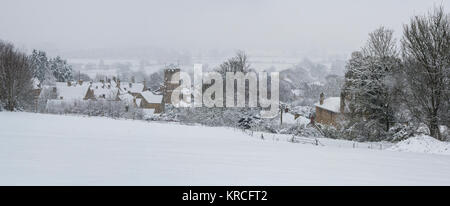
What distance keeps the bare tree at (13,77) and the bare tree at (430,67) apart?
85.3ft

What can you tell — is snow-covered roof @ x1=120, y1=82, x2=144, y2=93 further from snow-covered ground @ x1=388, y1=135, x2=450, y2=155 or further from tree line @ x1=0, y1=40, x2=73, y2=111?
snow-covered ground @ x1=388, y1=135, x2=450, y2=155

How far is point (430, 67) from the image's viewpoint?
16.2 m

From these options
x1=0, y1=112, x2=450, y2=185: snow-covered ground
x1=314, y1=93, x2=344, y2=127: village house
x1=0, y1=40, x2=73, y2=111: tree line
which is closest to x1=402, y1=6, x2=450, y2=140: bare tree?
x1=0, y1=112, x2=450, y2=185: snow-covered ground

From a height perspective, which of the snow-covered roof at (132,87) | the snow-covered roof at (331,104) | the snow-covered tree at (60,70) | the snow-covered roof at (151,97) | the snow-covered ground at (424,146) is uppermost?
the snow-covered tree at (60,70)

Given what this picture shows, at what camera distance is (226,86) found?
35.8m

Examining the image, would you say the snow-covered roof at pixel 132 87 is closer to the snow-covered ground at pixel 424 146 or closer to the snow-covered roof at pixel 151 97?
the snow-covered roof at pixel 151 97

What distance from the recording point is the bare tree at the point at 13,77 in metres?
25.5

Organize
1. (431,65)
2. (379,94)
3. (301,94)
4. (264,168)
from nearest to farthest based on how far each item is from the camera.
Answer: (264,168) → (431,65) → (379,94) → (301,94)

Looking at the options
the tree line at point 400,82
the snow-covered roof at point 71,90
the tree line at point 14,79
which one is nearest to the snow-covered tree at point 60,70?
the snow-covered roof at point 71,90

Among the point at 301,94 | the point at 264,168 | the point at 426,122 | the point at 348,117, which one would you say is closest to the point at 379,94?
the point at 348,117

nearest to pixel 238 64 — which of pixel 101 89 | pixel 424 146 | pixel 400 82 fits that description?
pixel 400 82

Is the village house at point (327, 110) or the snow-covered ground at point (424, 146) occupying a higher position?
the village house at point (327, 110)

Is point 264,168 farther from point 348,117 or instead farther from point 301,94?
point 301,94
